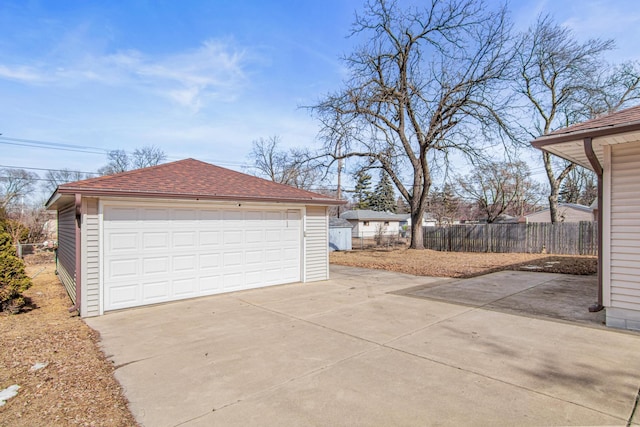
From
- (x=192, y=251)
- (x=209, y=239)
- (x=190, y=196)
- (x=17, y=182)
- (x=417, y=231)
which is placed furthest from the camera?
(x=17, y=182)

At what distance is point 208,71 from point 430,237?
49.9 feet

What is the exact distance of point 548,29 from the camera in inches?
723

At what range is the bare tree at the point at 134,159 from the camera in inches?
1425

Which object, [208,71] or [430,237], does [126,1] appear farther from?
[430,237]

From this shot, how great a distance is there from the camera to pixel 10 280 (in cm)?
623

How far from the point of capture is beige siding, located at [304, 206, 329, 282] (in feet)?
30.2

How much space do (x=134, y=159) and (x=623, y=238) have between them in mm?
41030

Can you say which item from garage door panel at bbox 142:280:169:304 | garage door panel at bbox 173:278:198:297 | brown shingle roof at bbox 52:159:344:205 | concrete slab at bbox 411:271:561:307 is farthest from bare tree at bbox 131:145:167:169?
concrete slab at bbox 411:271:561:307

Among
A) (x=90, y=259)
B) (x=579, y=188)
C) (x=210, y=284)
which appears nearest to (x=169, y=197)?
(x=90, y=259)

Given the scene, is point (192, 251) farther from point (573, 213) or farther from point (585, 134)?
point (573, 213)

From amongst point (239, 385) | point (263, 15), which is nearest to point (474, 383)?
point (239, 385)

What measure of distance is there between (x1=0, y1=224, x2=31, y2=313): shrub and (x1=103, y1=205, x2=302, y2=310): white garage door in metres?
1.65

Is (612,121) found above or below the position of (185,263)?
above

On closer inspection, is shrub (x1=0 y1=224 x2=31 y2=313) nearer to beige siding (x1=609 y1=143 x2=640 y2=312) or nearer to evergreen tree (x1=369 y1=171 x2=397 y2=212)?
beige siding (x1=609 y1=143 x2=640 y2=312)
